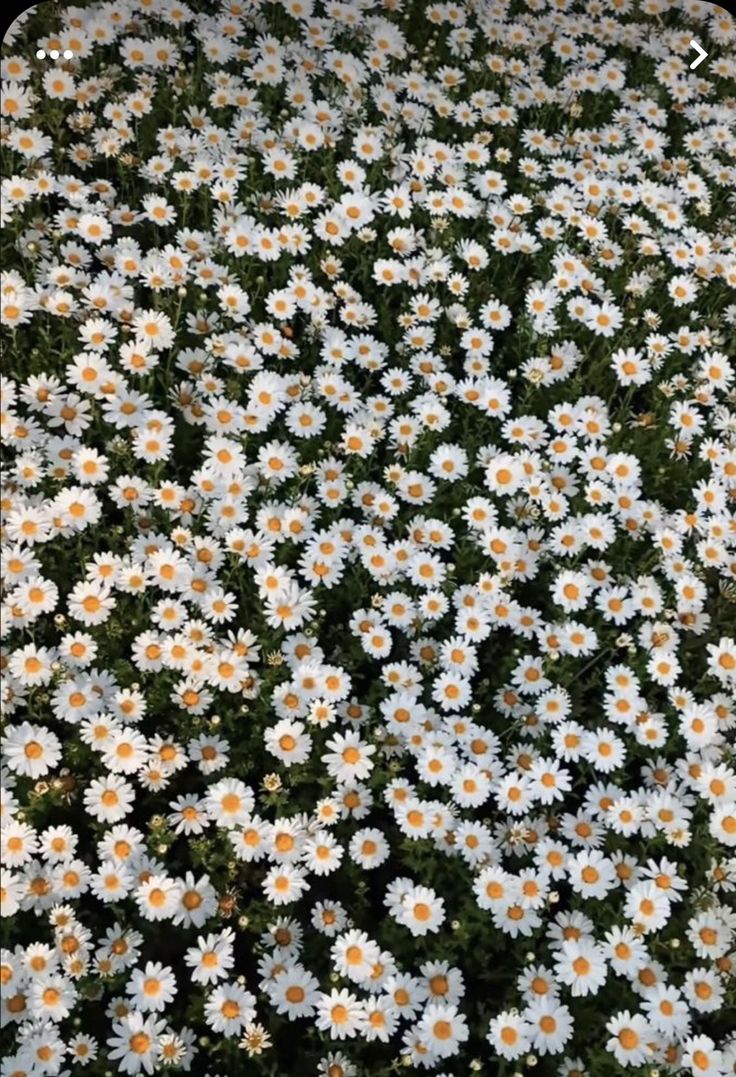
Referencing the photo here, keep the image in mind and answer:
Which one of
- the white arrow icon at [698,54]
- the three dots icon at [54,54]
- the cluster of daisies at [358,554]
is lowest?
the cluster of daisies at [358,554]

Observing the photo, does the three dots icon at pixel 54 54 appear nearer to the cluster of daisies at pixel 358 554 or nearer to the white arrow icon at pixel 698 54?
the cluster of daisies at pixel 358 554

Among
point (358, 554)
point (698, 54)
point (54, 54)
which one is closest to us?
point (358, 554)

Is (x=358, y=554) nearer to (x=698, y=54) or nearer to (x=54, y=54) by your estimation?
(x=54, y=54)

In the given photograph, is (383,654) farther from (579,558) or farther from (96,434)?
(96,434)

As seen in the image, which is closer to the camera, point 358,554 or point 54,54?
point 358,554

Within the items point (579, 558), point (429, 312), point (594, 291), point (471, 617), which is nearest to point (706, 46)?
point (594, 291)

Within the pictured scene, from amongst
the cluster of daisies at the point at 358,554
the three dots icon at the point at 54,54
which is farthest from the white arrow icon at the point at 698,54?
the three dots icon at the point at 54,54

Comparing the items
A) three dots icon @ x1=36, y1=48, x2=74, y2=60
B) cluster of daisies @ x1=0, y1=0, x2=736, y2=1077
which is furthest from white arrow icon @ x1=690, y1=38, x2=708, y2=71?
three dots icon @ x1=36, y1=48, x2=74, y2=60

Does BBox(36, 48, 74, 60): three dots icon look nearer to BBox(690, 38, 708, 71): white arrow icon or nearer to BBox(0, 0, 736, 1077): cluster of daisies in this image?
BBox(0, 0, 736, 1077): cluster of daisies

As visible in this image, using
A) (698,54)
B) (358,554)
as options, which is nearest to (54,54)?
(358,554)
